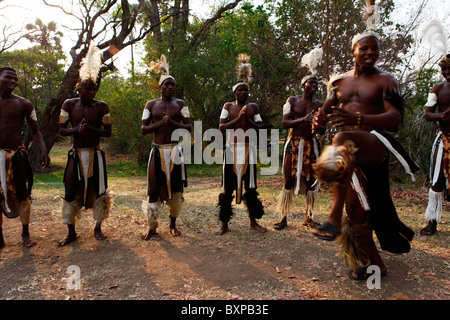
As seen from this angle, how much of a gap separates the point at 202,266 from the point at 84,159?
Result: 6.87 ft

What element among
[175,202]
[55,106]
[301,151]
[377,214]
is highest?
[55,106]

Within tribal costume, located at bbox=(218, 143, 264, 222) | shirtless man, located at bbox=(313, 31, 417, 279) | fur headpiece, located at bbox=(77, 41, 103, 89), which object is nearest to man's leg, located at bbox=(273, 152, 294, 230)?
tribal costume, located at bbox=(218, 143, 264, 222)

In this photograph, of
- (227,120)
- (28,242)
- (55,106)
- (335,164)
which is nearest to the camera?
(335,164)

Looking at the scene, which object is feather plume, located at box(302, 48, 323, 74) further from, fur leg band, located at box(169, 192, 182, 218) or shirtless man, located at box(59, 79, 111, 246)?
shirtless man, located at box(59, 79, 111, 246)

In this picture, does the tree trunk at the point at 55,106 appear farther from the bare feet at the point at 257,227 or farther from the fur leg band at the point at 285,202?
the fur leg band at the point at 285,202

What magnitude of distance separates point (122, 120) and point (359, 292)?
12126 millimetres

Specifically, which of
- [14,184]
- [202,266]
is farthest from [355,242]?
[14,184]

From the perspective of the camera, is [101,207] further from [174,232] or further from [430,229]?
[430,229]

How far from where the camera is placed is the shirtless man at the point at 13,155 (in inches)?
147

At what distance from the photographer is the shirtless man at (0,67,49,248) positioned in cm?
374

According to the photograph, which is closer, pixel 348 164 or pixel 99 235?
pixel 348 164

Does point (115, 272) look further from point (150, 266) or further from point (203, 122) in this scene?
point (203, 122)

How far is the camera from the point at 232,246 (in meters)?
3.90

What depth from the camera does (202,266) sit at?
10.9ft
